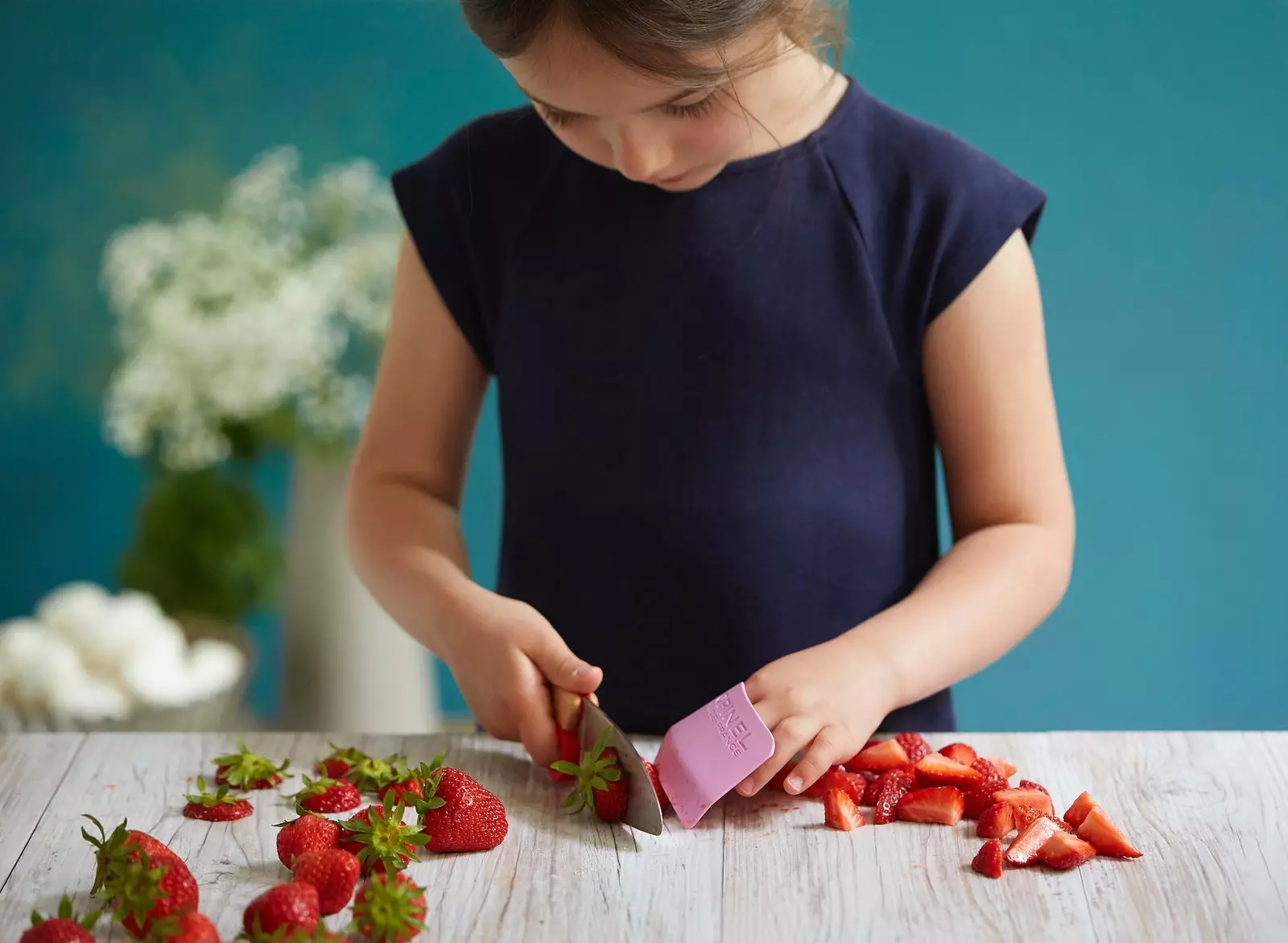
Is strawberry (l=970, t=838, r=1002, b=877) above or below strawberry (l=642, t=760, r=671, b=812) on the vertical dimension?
above

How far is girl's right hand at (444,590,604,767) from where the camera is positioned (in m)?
0.92

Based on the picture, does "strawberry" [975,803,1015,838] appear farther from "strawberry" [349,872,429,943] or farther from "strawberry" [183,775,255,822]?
"strawberry" [183,775,255,822]

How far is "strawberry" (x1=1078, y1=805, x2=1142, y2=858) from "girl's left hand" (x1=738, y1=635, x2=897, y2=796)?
5.9 inches

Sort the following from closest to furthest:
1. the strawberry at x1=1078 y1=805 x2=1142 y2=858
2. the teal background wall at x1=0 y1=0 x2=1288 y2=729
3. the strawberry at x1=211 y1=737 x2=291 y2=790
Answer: the strawberry at x1=1078 y1=805 x2=1142 y2=858 → the strawberry at x1=211 y1=737 x2=291 y2=790 → the teal background wall at x1=0 y1=0 x2=1288 y2=729

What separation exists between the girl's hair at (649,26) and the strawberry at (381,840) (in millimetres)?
456

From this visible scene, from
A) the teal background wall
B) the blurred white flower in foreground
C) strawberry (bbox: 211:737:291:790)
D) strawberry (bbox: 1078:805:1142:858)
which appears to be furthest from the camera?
the teal background wall

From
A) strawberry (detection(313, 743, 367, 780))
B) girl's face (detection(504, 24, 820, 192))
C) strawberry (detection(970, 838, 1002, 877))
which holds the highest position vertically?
girl's face (detection(504, 24, 820, 192))

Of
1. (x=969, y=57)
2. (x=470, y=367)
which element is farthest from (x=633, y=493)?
(x=969, y=57)

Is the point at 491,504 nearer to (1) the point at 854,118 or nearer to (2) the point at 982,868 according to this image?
(1) the point at 854,118

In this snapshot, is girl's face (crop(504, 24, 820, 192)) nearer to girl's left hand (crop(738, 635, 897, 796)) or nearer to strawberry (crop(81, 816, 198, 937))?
girl's left hand (crop(738, 635, 897, 796))

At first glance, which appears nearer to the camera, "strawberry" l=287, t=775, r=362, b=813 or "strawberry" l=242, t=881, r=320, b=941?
"strawberry" l=242, t=881, r=320, b=941

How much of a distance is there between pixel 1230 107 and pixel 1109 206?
0.65 feet

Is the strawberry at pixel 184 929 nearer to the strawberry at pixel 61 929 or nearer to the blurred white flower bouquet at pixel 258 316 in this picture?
the strawberry at pixel 61 929

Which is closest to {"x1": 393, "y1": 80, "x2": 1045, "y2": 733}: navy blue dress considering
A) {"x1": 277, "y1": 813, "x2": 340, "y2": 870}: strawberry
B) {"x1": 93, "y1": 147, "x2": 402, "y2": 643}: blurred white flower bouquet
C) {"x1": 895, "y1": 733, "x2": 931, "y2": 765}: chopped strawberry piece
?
{"x1": 895, "y1": 733, "x2": 931, "y2": 765}: chopped strawberry piece
